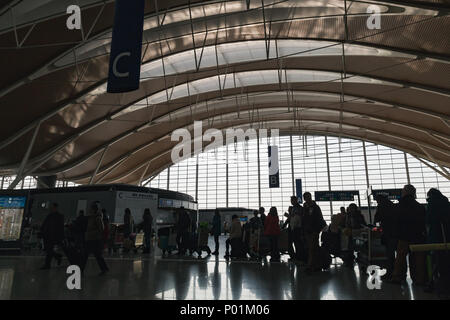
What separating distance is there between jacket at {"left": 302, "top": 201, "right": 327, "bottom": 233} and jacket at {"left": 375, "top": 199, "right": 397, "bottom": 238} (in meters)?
1.26

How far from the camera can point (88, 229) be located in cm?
739

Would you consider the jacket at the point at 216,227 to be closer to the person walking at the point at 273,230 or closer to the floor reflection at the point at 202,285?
the person walking at the point at 273,230

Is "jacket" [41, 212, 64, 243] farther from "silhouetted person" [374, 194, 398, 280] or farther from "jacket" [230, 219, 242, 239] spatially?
"silhouetted person" [374, 194, 398, 280]

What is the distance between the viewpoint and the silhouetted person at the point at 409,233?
606 cm

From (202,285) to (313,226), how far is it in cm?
315

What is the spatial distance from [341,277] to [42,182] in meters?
32.8

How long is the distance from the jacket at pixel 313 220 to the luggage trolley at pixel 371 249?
1331 millimetres

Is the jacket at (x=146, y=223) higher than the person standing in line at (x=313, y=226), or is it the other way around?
the jacket at (x=146, y=223)

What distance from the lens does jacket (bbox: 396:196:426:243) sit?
6059 millimetres

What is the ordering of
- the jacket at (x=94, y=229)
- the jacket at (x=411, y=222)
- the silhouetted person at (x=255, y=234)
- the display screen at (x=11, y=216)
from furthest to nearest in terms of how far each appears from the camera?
the display screen at (x=11, y=216) < the silhouetted person at (x=255, y=234) < the jacket at (x=94, y=229) < the jacket at (x=411, y=222)
